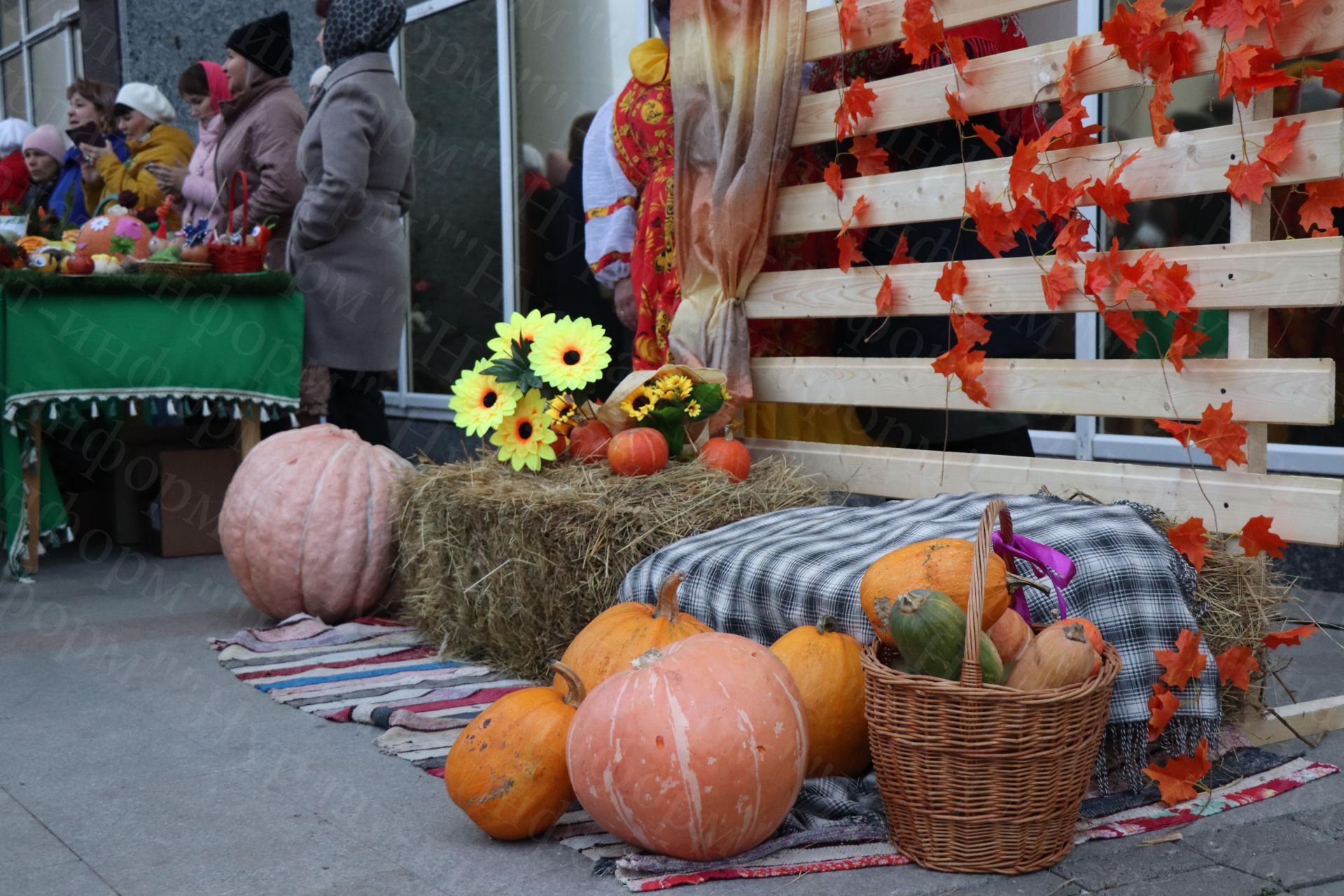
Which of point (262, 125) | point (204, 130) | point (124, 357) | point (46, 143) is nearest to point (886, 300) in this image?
point (124, 357)

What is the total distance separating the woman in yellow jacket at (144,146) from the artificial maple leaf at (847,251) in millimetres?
4437

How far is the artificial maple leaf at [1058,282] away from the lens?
10.7ft

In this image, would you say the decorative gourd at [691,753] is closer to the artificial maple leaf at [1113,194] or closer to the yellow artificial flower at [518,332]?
the artificial maple leaf at [1113,194]

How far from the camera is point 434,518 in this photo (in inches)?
152

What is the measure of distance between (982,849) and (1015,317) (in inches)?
75.2

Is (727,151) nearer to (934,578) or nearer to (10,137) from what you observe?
(934,578)

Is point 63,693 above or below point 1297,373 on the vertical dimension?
below

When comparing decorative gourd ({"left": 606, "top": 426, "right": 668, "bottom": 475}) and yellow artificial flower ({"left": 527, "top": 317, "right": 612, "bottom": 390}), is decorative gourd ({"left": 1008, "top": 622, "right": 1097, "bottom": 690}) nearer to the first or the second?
decorative gourd ({"left": 606, "top": 426, "right": 668, "bottom": 475})

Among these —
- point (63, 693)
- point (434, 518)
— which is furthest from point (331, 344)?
point (63, 693)

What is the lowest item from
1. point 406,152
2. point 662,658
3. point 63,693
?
point 63,693

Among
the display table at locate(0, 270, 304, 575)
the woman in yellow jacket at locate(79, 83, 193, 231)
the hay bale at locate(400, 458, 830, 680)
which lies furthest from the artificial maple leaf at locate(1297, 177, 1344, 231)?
the woman in yellow jacket at locate(79, 83, 193, 231)

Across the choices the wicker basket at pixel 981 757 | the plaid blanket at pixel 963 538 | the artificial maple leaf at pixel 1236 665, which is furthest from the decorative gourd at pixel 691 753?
the artificial maple leaf at pixel 1236 665

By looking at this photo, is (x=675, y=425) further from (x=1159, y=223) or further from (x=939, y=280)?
(x=1159, y=223)

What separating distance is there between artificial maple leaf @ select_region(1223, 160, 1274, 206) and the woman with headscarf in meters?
4.24
